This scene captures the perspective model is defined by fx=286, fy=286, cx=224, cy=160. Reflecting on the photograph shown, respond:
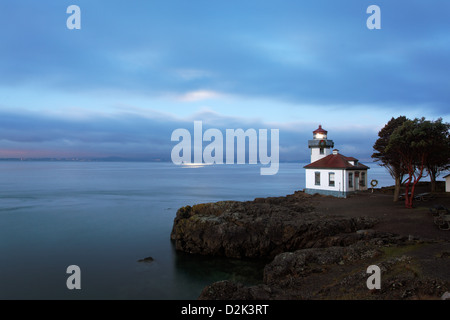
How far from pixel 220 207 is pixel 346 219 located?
8380 mm

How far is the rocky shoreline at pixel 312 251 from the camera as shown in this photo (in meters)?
7.70

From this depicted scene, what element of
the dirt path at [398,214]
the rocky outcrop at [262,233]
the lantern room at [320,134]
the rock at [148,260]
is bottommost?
the rock at [148,260]

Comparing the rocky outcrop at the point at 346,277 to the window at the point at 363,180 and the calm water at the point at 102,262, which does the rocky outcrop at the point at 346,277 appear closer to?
the calm water at the point at 102,262

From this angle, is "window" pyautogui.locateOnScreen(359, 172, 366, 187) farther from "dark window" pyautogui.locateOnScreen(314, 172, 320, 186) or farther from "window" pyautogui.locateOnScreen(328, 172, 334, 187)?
"dark window" pyautogui.locateOnScreen(314, 172, 320, 186)

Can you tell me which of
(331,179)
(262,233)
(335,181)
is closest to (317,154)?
(331,179)

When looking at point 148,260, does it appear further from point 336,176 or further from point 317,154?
point 317,154

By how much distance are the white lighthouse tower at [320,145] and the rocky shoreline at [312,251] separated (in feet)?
46.9

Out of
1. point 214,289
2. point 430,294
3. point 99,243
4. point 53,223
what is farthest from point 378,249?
point 53,223

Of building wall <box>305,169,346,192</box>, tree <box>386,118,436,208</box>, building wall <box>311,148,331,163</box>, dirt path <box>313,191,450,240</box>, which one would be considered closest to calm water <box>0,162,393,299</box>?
dirt path <box>313,191,450,240</box>

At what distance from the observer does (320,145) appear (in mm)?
33875

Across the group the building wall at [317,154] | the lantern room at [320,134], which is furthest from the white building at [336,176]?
the lantern room at [320,134]

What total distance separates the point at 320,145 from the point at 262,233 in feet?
68.5

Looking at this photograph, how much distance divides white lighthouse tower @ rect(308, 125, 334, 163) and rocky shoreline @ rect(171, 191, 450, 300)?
46.9ft

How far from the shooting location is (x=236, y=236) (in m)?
16.2
